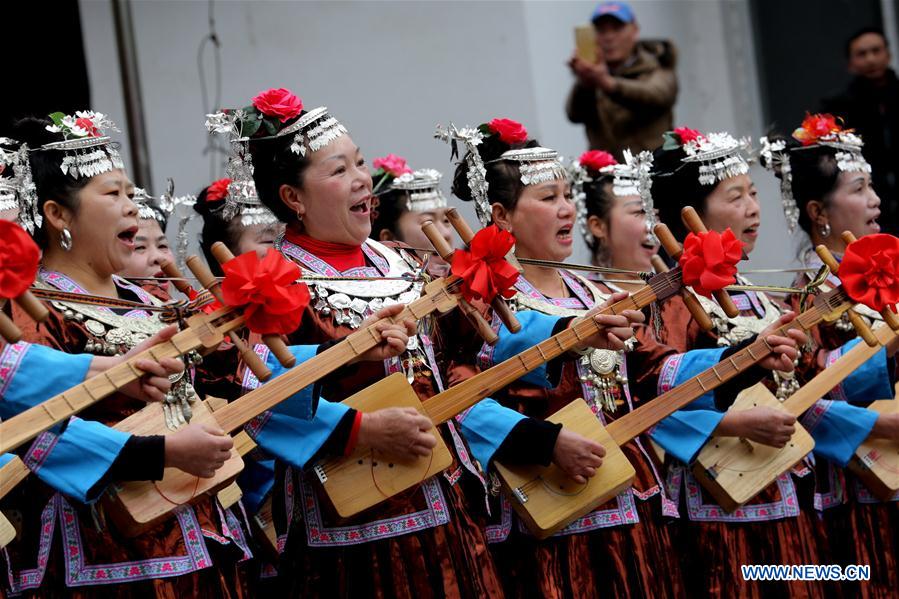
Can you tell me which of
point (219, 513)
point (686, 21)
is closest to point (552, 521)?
point (219, 513)

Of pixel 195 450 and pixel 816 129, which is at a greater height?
pixel 816 129

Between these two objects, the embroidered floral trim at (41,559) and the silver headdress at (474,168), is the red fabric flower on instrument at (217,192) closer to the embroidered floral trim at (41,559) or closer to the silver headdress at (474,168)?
the silver headdress at (474,168)

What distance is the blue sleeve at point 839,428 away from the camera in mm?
4520

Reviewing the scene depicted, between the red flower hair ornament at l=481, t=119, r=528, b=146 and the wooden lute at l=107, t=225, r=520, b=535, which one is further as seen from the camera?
the red flower hair ornament at l=481, t=119, r=528, b=146

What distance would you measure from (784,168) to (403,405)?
7.26ft

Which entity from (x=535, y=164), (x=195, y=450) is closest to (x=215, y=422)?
(x=195, y=450)

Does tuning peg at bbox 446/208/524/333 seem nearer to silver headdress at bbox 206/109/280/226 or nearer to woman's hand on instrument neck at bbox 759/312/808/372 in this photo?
silver headdress at bbox 206/109/280/226

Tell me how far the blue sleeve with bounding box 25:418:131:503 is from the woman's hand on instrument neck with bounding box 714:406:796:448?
1854 millimetres

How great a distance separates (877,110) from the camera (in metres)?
7.31

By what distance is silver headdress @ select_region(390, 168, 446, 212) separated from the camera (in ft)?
17.0

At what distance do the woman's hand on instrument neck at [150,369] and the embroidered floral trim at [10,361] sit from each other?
161 mm

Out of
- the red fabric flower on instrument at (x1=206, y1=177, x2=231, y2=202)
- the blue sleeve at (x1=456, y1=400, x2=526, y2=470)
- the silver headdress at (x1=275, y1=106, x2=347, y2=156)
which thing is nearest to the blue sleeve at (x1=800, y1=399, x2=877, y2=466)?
the blue sleeve at (x1=456, y1=400, x2=526, y2=470)

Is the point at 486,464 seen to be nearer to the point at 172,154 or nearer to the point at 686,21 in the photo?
the point at 172,154

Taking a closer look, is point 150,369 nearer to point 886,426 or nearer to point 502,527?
point 502,527
